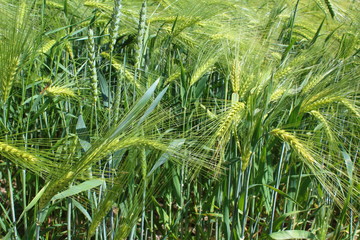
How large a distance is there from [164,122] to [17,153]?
2.83 ft

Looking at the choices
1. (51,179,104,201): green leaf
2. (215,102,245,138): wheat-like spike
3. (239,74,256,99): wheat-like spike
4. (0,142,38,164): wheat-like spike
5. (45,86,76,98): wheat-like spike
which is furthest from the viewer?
(239,74,256,99): wheat-like spike

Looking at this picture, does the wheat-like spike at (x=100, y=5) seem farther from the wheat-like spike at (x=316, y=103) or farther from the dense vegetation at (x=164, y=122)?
the wheat-like spike at (x=316, y=103)

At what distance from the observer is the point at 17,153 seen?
105cm

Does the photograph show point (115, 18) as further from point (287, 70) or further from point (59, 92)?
point (287, 70)

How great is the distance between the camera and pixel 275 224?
5.88 ft

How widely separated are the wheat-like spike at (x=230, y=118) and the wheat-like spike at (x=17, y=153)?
1.59 feet

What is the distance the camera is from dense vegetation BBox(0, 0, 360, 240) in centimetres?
126

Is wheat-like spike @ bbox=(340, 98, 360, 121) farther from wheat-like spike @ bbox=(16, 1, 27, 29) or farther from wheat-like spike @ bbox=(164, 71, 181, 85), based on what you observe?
wheat-like spike @ bbox=(16, 1, 27, 29)

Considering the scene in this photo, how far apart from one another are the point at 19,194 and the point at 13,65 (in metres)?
0.83

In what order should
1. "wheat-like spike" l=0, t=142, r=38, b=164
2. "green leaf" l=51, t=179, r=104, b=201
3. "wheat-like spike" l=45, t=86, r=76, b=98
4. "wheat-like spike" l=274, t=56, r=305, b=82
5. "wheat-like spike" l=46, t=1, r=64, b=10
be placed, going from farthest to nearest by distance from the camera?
"wheat-like spike" l=46, t=1, r=64, b=10 → "wheat-like spike" l=274, t=56, r=305, b=82 → "wheat-like spike" l=45, t=86, r=76, b=98 → "green leaf" l=51, t=179, r=104, b=201 → "wheat-like spike" l=0, t=142, r=38, b=164

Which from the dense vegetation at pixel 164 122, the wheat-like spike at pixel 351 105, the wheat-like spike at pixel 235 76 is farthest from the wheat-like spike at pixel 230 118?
the wheat-like spike at pixel 351 105

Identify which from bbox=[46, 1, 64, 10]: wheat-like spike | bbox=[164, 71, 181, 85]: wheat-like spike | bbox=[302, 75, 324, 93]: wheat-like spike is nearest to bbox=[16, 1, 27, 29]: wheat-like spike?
bbox=[46, 1, 64, 10]: wheat-like spike

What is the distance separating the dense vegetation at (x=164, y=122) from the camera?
1258 millimetres

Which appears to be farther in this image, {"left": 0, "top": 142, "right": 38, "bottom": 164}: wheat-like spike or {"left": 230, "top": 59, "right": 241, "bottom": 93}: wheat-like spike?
{"left": 230, "top": 59, "right": 241, "bottom": 93}: wheat-like spike
